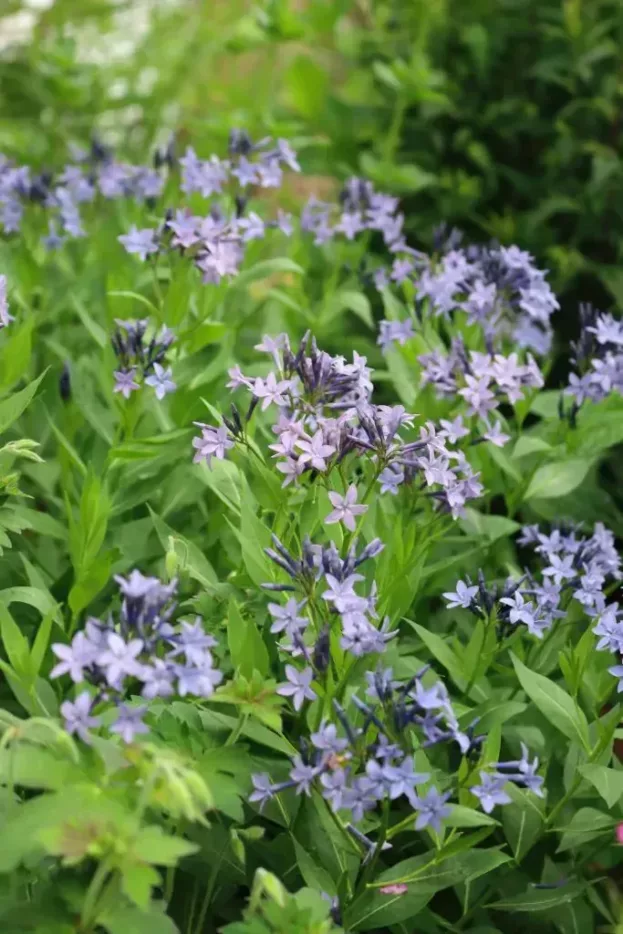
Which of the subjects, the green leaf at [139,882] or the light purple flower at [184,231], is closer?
the green leaf at [139,882]

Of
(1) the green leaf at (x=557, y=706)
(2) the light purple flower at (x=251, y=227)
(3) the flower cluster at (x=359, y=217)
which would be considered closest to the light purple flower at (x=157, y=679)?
(1) the green leaf at (x=557, y=706)

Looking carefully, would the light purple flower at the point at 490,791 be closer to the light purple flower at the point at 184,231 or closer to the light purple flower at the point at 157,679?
the light purple flower at the point at 157,679

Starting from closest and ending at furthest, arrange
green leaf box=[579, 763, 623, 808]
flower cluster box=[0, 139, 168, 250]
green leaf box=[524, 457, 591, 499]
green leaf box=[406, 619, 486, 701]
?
green leaf box=[579, 763, 623, 808] < green leaf box=[406, 619, 486, 701] < green leaf box=[524, 457, 591, 499] < flower cluster box=[0, 139, 168, 250]

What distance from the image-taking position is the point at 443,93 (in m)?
2.49

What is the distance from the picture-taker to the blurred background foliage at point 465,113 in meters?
2.30

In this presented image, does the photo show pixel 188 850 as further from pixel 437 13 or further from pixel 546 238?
pixel 437 13

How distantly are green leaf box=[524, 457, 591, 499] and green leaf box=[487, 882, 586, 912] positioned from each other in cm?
54

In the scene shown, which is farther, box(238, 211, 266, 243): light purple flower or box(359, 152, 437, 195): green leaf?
box(359, 152, 437, 195): green leaf

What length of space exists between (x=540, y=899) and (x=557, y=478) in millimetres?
593

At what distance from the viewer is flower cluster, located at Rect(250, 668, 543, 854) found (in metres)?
0.84

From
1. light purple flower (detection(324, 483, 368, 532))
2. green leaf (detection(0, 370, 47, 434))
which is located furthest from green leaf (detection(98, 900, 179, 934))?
green leaf (detection(0, 370, 47, 434))

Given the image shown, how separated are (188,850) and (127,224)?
4.61 ft

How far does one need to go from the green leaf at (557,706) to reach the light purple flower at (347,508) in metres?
0.29

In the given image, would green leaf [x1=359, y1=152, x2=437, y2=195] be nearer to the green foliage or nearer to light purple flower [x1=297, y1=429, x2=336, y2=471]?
the green foliage
